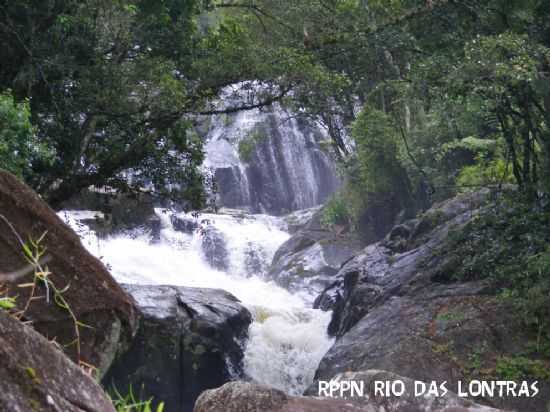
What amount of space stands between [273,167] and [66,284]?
91.0 ft

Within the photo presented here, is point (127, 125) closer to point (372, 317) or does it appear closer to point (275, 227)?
Answer: point (372, 317)

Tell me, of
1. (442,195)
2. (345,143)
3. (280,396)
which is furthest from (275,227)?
(280,396)

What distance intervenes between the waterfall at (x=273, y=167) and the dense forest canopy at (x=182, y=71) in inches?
681

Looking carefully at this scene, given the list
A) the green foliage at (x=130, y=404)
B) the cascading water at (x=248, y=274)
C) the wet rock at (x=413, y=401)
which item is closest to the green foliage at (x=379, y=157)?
the cascading water at (x=248, y=274)

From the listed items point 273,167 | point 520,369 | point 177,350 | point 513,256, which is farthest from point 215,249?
point 520,369

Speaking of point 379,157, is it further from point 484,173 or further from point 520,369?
point 520,369

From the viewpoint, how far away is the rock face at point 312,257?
20031 mm

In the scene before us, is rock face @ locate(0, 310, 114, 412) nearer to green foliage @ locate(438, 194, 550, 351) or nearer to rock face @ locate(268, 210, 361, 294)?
green foliage @ locate(438, 194, 550, 351)

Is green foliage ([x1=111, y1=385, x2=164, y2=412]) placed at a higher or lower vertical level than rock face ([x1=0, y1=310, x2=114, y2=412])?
lower

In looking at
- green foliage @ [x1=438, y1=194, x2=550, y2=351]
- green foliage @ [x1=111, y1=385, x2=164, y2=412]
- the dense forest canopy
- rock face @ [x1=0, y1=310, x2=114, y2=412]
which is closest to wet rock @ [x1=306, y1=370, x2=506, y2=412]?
green foliage @ [x1=111, y1=385, x2=164, y2=412]

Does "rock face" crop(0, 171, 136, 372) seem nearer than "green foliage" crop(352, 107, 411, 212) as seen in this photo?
Yes

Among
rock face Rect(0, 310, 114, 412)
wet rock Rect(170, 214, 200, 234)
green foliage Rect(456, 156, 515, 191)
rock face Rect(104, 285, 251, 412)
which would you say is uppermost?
green foliage Rect(456, 156, 515, 191)

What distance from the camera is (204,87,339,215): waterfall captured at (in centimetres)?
2983

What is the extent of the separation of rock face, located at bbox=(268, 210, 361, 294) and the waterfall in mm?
6198
